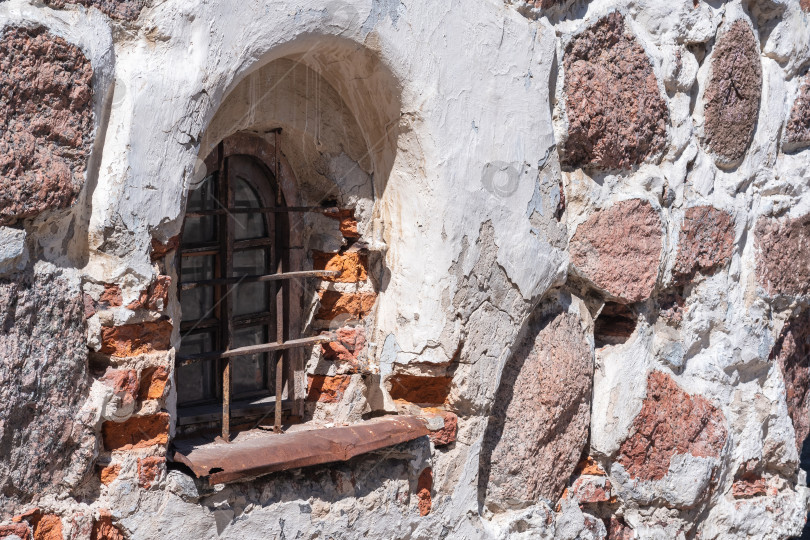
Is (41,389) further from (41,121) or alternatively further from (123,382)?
(41,121)

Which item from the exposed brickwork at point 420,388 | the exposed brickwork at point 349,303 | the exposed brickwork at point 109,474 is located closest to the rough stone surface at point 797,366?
the exposed brickwork at point 420,388

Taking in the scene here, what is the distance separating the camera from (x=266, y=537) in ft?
7.48

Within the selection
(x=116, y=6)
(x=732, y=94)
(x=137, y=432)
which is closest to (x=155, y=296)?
(x=137, y=432)

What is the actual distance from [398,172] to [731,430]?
172 cm

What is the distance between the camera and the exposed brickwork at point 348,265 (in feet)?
8.74

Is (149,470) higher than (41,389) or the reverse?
the reverse

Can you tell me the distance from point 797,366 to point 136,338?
2930 millimetres

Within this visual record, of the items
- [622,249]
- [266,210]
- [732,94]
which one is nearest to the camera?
[266,210]

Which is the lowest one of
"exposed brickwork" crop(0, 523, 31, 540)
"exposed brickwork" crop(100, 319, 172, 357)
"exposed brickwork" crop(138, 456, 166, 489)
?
"exposed brickwork" crop(0, 523, 31, 540)

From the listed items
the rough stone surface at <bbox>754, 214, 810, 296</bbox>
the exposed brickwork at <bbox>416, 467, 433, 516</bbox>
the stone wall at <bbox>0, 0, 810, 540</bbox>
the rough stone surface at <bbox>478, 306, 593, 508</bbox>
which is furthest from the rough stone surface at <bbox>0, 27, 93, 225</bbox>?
the rough stone surface at <bbox>754, 214, 810, 296</bbox>

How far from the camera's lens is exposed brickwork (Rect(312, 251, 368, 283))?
266 centimetres

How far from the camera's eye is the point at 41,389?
1.84 m

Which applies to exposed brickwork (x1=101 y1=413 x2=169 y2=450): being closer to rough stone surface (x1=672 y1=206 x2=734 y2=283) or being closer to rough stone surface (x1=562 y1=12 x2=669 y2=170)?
rough stone surface (x1=562 y1=12 x2=669 y2=170)

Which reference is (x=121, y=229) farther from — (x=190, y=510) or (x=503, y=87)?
(x=503, y=87)
